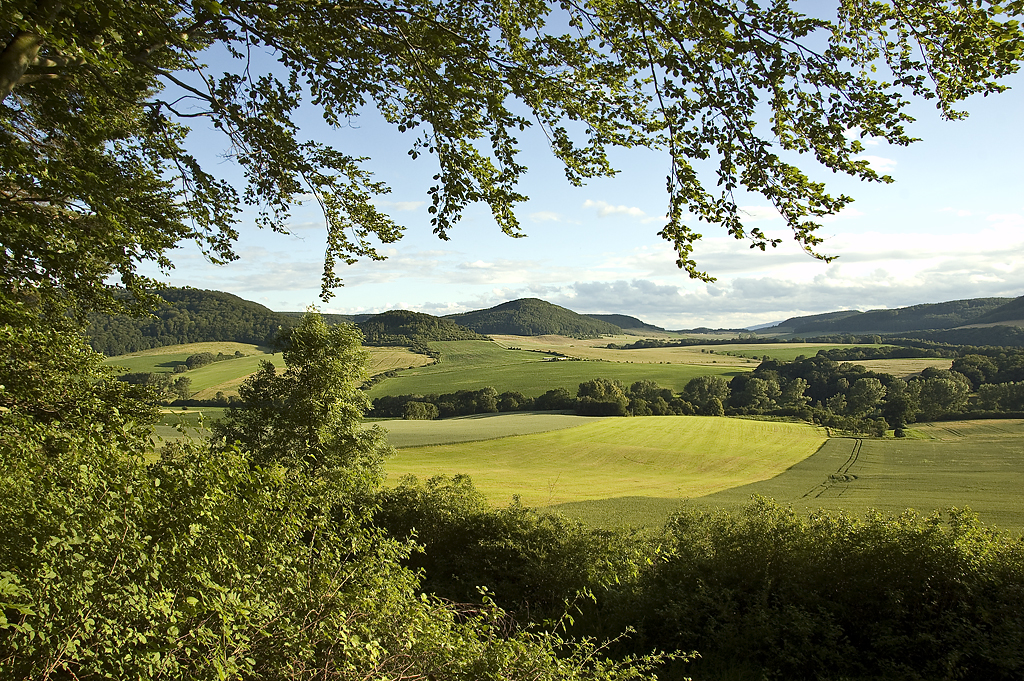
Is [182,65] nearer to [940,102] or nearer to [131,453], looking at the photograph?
[131,453]

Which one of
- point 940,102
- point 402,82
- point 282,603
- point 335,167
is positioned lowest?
point 282,603

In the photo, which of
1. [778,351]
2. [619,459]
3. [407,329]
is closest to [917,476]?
[619,459]

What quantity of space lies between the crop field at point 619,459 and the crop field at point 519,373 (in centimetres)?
2657

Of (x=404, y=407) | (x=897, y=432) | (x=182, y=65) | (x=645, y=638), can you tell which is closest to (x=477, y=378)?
(x=404, y=407)

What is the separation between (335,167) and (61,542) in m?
4.29

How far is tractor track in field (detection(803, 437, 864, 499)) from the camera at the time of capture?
35531mm

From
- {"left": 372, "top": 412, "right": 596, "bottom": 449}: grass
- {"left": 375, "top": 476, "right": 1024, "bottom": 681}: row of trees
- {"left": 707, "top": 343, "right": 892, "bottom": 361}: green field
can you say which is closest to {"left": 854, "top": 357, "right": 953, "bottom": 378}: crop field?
{"left": 707, "top": 343, "right": 892, "bottom": 361}: green field

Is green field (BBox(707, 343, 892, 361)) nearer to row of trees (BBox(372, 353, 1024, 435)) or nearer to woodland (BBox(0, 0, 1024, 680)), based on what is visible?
row of trees (BBox(372, 353, 1024, 435))

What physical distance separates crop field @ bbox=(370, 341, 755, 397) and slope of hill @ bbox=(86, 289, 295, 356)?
25.6 metres

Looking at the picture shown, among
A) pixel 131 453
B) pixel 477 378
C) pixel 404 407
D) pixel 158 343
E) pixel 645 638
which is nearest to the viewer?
pixel 131 453

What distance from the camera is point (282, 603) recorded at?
16.4ft

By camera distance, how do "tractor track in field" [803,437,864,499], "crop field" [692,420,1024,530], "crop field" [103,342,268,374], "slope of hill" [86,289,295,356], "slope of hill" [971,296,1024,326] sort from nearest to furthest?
"crop field" [692,420,1024,530] < "tractor track in field" [803,437,864,499] < "crop field" [103,342,268,374] < "slope of hill" [86,289,295,356] < "slope of hill" [971,296,1024,326]

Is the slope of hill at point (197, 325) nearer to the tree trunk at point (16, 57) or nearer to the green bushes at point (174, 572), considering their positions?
the green bushes at point (174, 572)

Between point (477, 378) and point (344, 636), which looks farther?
point (477, 378)
